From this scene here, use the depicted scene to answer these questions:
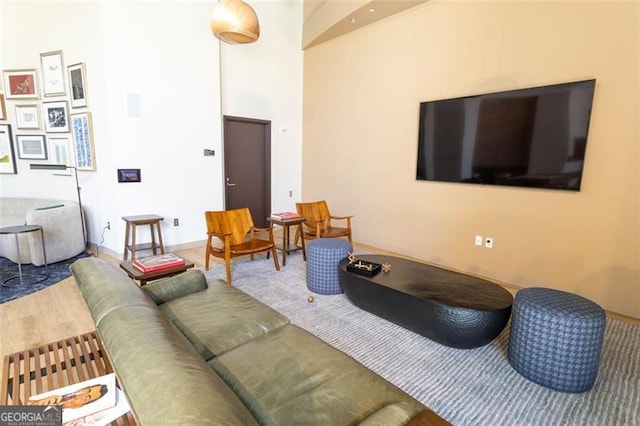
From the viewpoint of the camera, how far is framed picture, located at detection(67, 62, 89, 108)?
402cm

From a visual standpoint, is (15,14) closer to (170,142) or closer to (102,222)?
(170,142)

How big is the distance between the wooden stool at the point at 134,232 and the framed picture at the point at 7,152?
2288 mm

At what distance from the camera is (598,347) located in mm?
1860

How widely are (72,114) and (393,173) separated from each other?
14.5 ft

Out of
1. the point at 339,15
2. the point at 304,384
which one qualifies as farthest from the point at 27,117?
the point at 304,384

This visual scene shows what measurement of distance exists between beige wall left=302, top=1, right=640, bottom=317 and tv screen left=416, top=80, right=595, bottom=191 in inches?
4.1

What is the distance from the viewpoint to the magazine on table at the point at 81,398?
3.28ft

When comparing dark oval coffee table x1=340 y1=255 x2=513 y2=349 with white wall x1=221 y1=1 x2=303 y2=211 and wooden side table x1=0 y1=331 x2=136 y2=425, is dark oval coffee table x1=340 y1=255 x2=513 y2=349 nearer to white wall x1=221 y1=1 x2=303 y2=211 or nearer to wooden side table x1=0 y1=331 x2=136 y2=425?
wooden side table x1=0 y1=331 x2=136 y2=425

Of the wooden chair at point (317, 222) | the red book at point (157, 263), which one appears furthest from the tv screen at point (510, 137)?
the red book at point (157, 263)

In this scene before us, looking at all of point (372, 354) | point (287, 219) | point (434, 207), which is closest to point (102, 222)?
point (287, 219)

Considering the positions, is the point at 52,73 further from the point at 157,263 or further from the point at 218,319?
the point at 218,319

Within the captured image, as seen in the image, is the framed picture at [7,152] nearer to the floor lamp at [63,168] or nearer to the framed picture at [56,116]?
the floor lamp at [63,168]

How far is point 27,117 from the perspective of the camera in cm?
455

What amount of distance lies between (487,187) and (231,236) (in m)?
2.97
